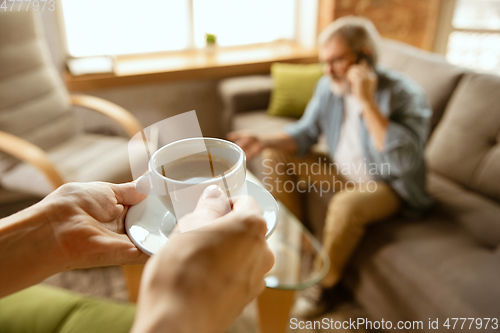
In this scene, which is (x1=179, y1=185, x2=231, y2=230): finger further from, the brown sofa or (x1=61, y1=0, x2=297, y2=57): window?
(x1=61, y1=0, x2=297, y2=57): window

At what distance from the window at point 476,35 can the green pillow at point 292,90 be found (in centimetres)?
132

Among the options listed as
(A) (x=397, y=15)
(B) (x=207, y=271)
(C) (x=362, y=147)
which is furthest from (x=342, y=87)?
(A) (x=397, y=15)

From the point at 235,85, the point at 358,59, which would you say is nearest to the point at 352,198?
the point at 358,59

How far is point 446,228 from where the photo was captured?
1.19 m

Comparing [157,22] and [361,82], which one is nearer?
[361,82]

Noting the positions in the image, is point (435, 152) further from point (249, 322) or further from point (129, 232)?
point (129, 232)

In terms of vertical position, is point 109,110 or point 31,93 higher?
point 31,93

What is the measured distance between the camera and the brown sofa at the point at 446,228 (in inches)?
37.9

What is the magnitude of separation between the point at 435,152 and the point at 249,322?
1.01 m

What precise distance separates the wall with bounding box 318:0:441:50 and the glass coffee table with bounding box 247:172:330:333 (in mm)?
1664

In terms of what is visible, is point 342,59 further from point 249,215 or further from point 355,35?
point 249,215

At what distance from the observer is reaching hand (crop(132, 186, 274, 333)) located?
0.24 meters

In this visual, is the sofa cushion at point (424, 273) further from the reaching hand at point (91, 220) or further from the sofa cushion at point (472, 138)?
the reaching hand at point (91, 220)

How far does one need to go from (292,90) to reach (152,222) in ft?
5.94
